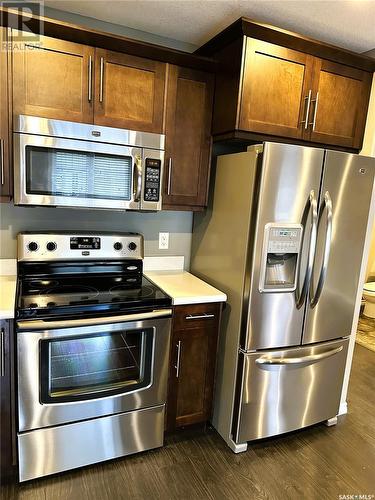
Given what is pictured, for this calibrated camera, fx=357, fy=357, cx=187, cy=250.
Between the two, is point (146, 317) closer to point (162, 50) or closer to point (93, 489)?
point (93, 489)

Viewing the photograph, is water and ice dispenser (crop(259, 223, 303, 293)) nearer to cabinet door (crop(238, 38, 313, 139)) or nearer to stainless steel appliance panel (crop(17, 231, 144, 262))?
cabinet door (crop(238, 38, 313, 139))

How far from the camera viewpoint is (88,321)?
1.77 metres

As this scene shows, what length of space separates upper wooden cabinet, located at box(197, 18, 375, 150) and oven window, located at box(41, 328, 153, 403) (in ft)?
4.28

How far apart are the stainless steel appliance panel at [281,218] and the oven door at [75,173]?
0.73 metres

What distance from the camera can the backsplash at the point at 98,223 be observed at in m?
2.10

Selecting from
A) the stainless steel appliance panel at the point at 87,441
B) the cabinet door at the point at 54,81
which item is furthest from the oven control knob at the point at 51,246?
the stainless steel appliance panel at the point at 87,441

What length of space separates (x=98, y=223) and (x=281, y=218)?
115 centimetres

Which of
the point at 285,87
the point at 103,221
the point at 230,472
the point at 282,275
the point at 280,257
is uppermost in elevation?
the point at 285,87

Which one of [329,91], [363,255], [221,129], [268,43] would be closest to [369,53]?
[329,91]

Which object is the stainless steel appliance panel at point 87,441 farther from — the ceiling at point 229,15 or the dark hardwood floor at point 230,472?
the ceiling at point 229,15

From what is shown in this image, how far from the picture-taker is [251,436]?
2139 mm

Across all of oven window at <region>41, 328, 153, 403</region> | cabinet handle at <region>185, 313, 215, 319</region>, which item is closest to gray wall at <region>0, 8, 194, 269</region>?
cabinet handle at <region>185, 313, 215, 319</region>
